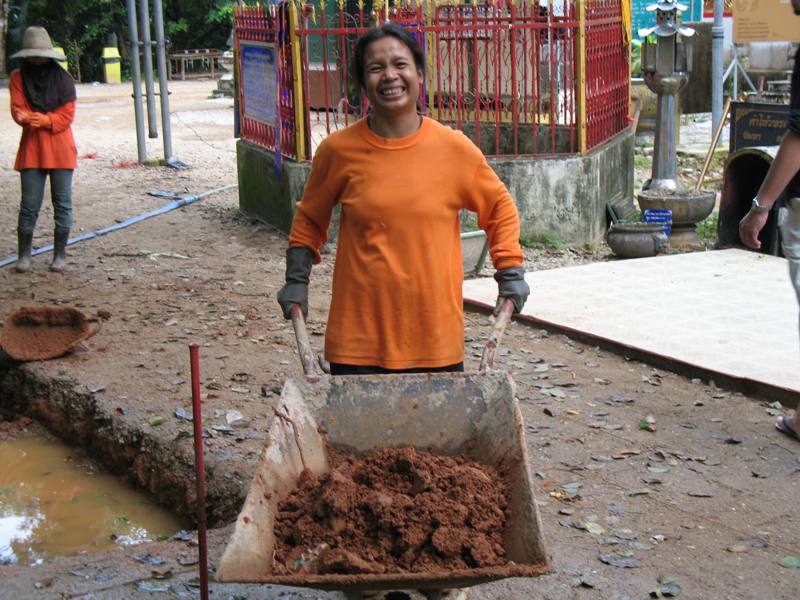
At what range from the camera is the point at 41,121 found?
29.0 ft

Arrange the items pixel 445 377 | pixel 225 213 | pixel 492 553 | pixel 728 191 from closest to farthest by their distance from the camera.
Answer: pixel 492 553
pixel 445 377
pixel 728 191
pixel 225 213

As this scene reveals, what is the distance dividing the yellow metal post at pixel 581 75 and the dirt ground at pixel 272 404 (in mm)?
1192

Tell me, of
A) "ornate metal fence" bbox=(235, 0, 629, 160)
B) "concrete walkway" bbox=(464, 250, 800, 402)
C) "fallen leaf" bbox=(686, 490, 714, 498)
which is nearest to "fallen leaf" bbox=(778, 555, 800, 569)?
"fallen leaf" bbox=(686, 490, 714, 498)

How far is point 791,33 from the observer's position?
14.0 metres

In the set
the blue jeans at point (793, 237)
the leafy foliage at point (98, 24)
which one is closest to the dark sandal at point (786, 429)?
the blue jeans at point (793, 237)

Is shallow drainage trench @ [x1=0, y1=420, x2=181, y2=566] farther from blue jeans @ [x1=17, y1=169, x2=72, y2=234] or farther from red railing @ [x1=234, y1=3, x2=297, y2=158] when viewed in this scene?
red railing @ [x1=234, y1=3, x2=297, y2=158]

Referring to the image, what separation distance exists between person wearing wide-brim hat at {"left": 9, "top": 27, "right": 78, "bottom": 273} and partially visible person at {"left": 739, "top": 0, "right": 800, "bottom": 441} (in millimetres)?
5951

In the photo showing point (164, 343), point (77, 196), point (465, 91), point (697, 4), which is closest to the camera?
point (164, 343)

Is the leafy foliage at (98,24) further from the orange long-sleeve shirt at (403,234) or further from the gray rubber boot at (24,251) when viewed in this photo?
the orange long-sleeve shirt at (403,234)

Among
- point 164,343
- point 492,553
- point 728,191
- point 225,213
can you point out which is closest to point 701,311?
point 728,191

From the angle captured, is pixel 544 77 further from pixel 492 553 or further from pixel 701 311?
pixel 492 553

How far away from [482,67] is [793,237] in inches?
276

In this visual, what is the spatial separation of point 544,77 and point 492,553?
27.5 feet

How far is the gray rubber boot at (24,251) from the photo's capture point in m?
9.34
